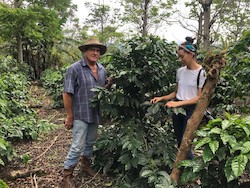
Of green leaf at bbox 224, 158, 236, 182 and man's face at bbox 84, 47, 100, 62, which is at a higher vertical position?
man's face at bbox 84, 47, 100, 62

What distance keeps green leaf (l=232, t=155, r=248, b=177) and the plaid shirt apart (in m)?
1.87

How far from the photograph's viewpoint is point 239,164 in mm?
2115

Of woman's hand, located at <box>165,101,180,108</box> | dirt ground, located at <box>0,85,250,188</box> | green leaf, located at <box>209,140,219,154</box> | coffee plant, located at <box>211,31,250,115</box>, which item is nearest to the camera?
green leaf, located at <box>209,140,219,154</box>

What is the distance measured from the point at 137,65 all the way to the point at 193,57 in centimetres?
69

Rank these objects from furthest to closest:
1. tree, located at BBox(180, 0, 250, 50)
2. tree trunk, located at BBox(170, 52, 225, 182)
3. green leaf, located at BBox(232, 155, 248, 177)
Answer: tree, located at BBox(180, 0, 250, 50) < tree trunk, located at BBox(170, 52, 225, 182) < green leaf, located at BBox(232, 155, 248, 177)

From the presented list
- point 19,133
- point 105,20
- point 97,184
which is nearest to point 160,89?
point 97,184

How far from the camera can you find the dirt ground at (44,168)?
3668 mm

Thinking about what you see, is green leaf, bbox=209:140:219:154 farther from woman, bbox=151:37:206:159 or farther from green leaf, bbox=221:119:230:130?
woman, bbox=151:37:206:159

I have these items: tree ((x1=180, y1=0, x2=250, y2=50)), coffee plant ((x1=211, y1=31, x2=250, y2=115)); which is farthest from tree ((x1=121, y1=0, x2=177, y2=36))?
coffee plant ((x1=211, y1=31, x2=250, y2=115))

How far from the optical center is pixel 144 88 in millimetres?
3453

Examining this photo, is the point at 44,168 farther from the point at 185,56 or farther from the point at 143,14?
the point at 143,14

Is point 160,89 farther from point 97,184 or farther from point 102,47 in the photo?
point 97,184

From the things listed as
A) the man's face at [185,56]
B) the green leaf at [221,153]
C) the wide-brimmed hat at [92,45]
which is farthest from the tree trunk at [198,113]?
the wide-brimmed hat at [92,45]

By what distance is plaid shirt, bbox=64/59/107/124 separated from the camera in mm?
3379
